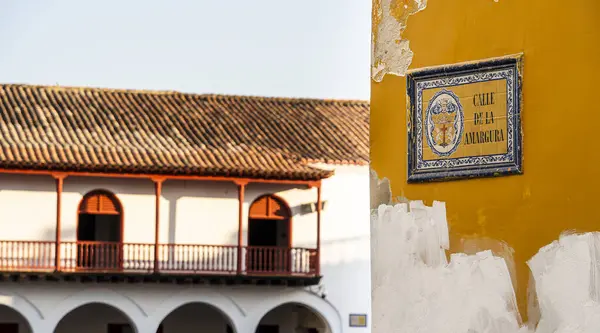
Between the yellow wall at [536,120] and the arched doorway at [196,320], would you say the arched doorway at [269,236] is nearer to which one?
the arched doorway at [196,320]

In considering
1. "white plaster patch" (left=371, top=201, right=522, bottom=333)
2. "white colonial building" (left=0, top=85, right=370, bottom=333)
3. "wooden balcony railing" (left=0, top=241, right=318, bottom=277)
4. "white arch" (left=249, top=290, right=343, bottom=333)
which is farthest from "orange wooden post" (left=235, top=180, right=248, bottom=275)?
"white plaster patch" (left=371, top=201, right=522, bottom=333)

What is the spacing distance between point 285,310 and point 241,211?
10.3ft

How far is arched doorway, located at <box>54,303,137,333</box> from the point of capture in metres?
29.1

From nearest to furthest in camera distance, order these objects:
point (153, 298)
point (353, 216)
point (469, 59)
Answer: point (469, 59) < point (153, 298) < point (353, 216)

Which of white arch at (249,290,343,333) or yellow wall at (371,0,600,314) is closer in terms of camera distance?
yellow wall at (371,0,600,314)

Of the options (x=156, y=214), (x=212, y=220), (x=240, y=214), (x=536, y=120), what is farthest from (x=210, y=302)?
(x=536, y=120)

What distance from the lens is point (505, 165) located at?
22.3 feet

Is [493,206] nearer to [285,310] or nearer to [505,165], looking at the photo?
[505,165]

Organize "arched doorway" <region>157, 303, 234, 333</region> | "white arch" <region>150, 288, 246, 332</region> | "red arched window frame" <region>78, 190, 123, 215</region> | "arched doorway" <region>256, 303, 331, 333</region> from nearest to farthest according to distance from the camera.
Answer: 1. "white arch" <region>150, 288, 246, 332</region>
2. "red arched window frame" <region>78, 190, 123, 215</region>
3. "arched doorway" <region>157, 303, 234, 333</region>
4. "arched doorway" <region>256, 303, 331, 333</region>

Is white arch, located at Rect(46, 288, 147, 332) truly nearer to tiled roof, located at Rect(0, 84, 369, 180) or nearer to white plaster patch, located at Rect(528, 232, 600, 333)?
tiled roof, located at Rect(0, 84, 369, 180)

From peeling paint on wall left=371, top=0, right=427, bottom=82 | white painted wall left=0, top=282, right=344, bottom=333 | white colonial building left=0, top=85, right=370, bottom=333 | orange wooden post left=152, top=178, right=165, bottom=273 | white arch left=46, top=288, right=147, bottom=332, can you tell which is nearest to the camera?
peeling paint on wall left=371, top=0, right=427, bottom=82

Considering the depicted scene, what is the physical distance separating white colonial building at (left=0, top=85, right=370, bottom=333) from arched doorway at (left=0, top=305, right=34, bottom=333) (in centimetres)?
3

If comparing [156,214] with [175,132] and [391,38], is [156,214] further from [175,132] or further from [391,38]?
[391,38]

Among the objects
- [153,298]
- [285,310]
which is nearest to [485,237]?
[153,298]
